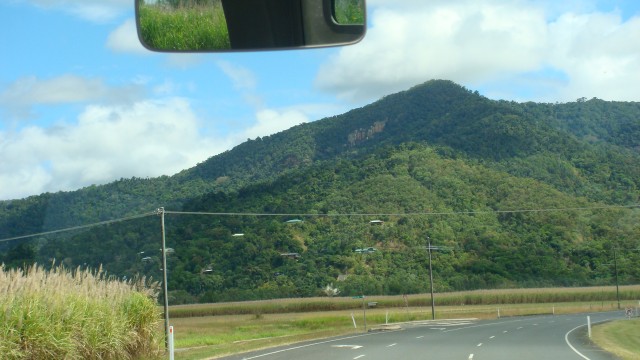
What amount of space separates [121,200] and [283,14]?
52.7 m

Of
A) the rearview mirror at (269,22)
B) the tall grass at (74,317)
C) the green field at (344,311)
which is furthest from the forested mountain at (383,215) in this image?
the rearview mirror at (269,22)

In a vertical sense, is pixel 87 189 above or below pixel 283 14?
above

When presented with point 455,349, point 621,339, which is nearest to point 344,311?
point 621,339

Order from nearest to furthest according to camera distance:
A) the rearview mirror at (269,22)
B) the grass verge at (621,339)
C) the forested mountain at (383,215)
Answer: the rearview mirror at (269,22) → the grass verge at (621,339) → the forested mountain at (383,215)

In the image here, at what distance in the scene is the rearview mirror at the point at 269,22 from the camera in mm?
4012

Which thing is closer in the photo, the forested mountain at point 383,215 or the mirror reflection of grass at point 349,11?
the mirror reflection of grass at point 349,11

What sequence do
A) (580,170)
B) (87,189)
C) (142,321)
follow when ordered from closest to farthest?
(142,321) < (87,189) < (580,170)

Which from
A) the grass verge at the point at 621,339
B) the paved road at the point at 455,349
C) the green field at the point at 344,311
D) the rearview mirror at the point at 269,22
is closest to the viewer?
the rearview mirror at the point at 269,22

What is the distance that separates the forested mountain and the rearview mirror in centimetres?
3594

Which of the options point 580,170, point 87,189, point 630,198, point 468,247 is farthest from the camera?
point 580,170

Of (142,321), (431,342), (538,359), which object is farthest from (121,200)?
(538,359)

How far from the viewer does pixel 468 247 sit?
76.2m

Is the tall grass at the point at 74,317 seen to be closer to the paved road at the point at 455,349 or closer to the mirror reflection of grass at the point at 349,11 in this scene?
the paved road at the point at 455,349

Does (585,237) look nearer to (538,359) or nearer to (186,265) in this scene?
(186,265)
